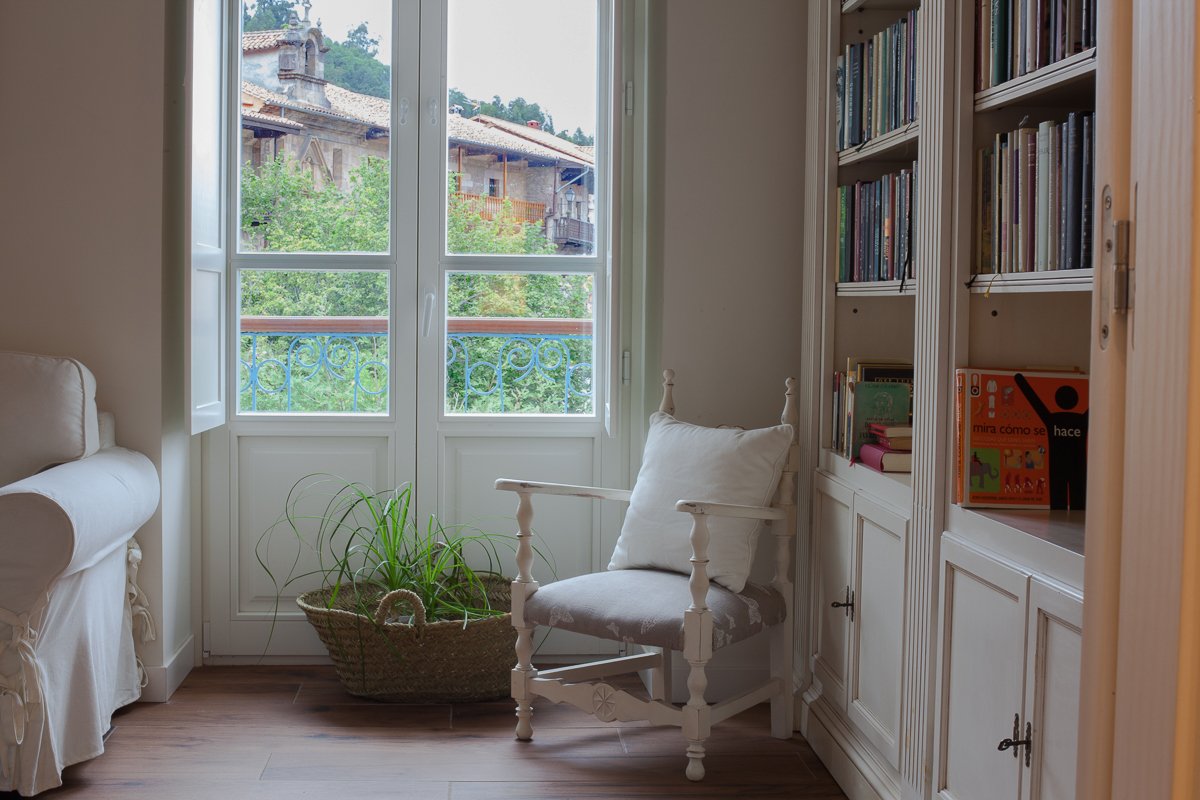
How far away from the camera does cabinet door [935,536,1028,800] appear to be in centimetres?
184

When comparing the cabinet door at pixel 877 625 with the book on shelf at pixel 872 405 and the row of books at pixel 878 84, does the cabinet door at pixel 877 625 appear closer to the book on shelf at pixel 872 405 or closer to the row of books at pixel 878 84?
the book on shelf at pixel 872 405

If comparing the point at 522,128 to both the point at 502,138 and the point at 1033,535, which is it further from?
the point at 1033,535

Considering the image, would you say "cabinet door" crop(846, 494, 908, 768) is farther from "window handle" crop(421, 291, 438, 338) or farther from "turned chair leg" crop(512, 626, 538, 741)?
"window handle" crop(421, 291, 438, 338)

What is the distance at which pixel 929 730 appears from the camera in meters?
2.18

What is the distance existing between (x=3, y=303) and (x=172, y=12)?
94cm

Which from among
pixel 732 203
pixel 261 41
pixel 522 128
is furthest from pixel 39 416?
pixel 732 203

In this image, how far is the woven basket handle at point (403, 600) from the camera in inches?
119

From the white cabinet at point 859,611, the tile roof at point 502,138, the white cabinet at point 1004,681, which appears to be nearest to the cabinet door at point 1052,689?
the white cabinet at point 1004,681

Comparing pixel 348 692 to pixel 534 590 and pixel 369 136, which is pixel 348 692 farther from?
pixel 369 136

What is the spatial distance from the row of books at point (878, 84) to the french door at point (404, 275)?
0.88 meters

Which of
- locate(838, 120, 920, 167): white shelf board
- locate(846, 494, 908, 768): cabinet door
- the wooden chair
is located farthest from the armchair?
locate(838, 120, 920, 167): white shelf board

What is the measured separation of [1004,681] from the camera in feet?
6.15

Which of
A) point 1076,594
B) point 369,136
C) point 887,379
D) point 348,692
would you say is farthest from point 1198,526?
point 369,136

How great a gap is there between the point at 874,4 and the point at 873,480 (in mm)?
1220
